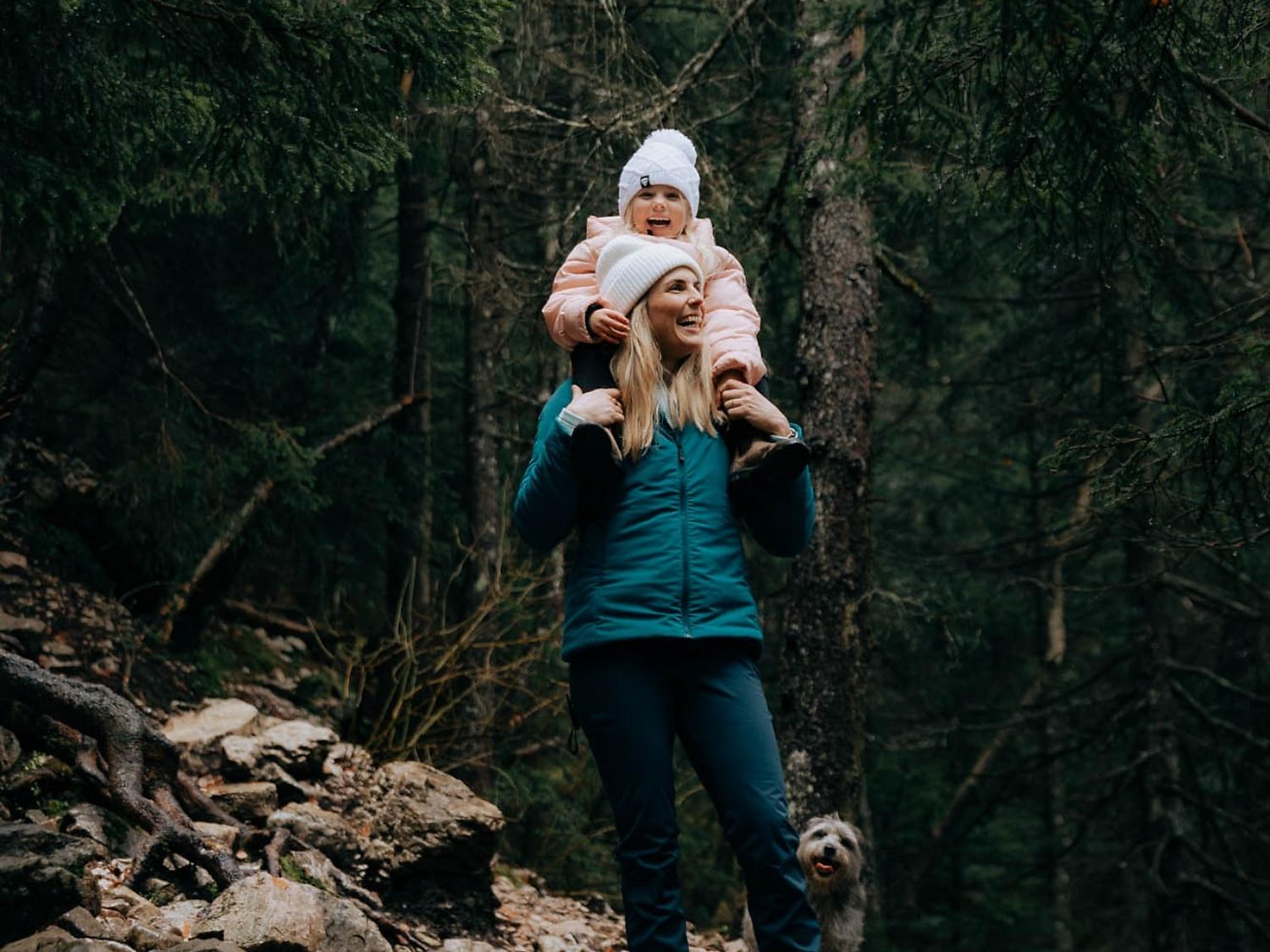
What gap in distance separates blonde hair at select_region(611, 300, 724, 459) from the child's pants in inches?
22.3

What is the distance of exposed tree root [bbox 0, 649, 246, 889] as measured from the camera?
5172mm

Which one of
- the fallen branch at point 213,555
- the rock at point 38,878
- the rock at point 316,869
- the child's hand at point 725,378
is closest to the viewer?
the child's hand at point 725,378

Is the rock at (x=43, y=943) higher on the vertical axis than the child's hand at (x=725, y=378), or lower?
lower

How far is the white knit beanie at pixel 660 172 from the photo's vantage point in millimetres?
3775

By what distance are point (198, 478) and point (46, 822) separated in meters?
4.38

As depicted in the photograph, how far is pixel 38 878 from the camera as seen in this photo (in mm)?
3539

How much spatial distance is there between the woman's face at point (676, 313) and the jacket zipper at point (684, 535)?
29 cm

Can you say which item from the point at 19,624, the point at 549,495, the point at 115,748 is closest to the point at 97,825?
the point at 115,748

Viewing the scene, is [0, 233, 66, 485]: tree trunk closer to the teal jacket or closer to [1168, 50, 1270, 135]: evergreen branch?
Result: the teal jacket

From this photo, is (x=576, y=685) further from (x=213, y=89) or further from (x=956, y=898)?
(x=956, y=898)

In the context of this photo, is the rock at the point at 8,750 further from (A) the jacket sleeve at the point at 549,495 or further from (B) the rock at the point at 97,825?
(A) the jacket sleeve at the point at 549,495

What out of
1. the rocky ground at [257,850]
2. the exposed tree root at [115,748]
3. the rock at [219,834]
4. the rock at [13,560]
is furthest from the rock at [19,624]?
the rock at [219,834]

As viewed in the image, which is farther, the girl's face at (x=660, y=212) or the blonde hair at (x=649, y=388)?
the girl's face at (x=660, y=212)

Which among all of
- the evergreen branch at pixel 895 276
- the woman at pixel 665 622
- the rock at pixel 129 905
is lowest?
the rock at pixel 129 905
